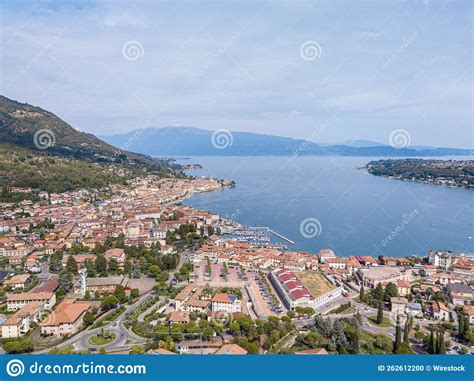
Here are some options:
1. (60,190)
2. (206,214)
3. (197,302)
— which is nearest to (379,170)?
(206,214)

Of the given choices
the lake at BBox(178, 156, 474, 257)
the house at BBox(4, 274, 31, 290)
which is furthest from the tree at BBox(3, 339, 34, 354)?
the lake at BBox(178, 156, 474, 257)

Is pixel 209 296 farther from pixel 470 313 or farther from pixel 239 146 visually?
pixel 239 146

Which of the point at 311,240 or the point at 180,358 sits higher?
the point at 180,358

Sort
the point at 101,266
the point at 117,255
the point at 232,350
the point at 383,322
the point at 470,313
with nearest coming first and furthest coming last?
the point at 232,350 → the point at 383,322 → the point at 470,313 → the point at 101,266 → the point at 117,255

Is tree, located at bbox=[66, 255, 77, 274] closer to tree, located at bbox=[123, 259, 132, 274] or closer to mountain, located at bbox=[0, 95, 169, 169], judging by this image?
tree, located at bbox=[123, 259, 132, 274]

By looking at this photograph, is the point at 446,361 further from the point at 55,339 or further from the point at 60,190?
the point at 60,190

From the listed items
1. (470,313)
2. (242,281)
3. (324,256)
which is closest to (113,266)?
(242,281)

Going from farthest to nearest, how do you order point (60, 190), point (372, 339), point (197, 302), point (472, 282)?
point (60, 190)
point (472, 282)
point (197, 302)
point (372, 339)
